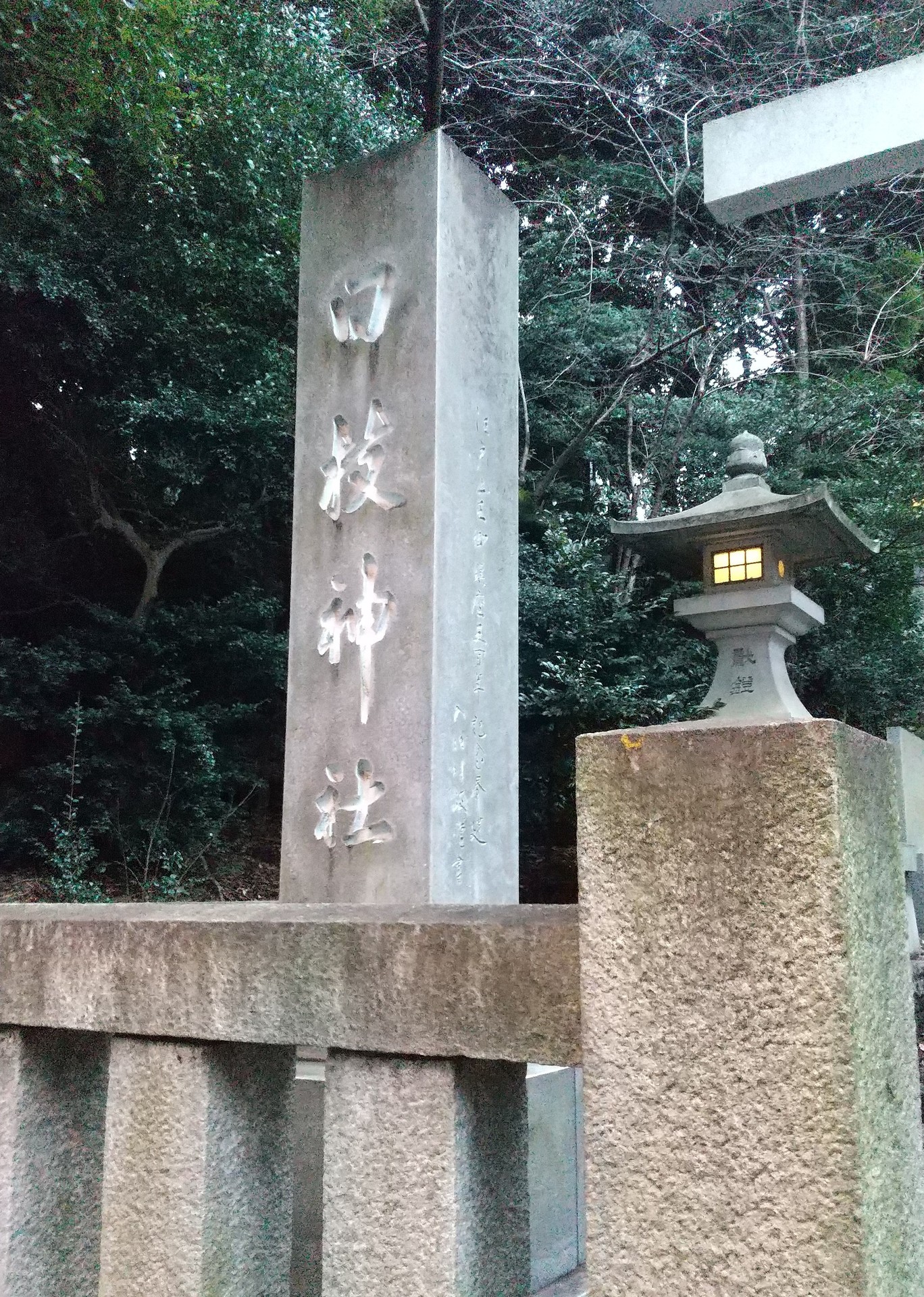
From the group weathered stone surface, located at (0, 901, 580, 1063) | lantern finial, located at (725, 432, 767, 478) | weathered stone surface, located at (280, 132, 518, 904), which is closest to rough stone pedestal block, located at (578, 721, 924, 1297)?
weathered stone surface, located at (0, 901, 580, 1063)

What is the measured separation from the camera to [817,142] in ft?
14.7

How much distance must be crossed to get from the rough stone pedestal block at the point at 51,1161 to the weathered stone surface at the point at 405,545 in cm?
213

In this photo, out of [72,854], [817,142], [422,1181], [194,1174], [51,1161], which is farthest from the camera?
[72,854]

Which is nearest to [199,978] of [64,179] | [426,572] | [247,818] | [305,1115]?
Result: [305,1115]

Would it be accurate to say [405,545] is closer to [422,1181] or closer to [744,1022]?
[422,1181]

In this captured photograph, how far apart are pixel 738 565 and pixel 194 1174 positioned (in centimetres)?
654

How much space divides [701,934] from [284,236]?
8.90 m

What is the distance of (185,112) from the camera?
7527mm

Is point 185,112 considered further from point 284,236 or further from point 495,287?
point 495,287

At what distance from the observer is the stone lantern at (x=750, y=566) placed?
23.2 ft

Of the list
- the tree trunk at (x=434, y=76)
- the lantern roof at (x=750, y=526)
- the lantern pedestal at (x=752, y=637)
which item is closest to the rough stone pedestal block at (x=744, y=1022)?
the tree trunk at (x=434, y=76)

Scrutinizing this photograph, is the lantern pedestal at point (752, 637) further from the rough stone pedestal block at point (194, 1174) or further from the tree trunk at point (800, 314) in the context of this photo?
the rough stone pedestal block at point (194, 1174)

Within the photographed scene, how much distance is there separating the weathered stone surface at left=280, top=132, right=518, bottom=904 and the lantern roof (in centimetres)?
307

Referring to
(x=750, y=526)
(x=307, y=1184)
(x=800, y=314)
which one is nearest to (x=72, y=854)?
(x=750, y=526)
